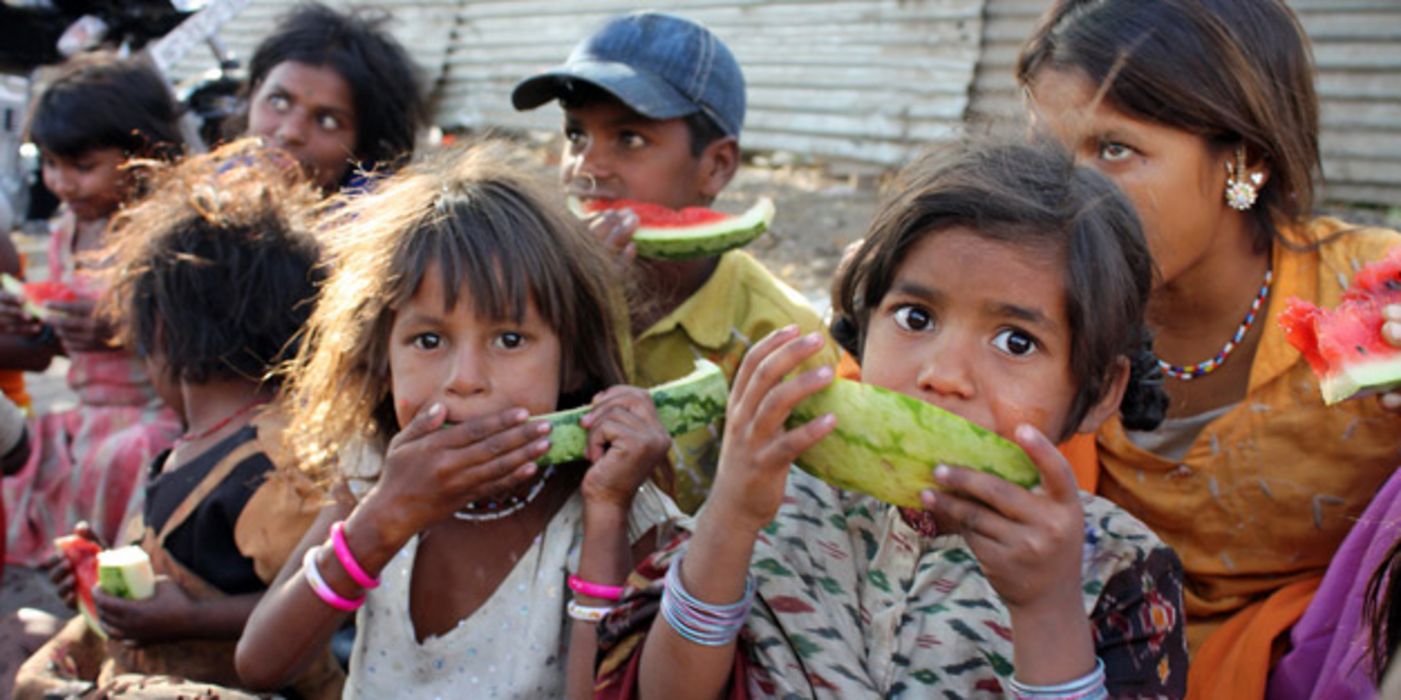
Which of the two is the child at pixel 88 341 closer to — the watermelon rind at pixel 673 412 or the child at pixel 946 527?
the watermelon rind at pixel 673 412

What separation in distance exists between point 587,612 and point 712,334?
4.48 ft

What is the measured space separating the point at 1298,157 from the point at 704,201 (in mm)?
2057

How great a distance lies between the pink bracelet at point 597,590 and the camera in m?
2.57

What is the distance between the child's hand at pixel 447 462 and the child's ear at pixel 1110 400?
1.16 meters

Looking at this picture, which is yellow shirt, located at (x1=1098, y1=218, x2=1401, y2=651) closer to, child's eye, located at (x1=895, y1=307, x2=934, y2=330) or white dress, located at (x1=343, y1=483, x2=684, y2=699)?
child's eye, located at (x1=895, y1=307, x2=934, y2=330)

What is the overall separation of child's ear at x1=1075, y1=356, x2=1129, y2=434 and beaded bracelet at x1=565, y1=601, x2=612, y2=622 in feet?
3.67

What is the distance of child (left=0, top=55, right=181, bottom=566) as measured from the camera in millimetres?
4793

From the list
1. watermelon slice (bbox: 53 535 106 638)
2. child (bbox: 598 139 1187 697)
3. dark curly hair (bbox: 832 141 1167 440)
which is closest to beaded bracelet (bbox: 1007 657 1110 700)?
child (bbox: 598 139 1187 697)

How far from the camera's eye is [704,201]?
4348 mm

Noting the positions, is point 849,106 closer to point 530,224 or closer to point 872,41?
point 872,41

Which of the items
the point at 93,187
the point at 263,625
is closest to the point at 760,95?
the point at 93,187

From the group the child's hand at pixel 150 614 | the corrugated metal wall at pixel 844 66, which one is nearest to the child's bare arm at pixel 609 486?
the child's hand at pixel 150 614

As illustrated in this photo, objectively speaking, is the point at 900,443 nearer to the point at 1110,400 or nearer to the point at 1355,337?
the point at 1110,400

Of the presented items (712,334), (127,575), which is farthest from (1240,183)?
(127,575)
